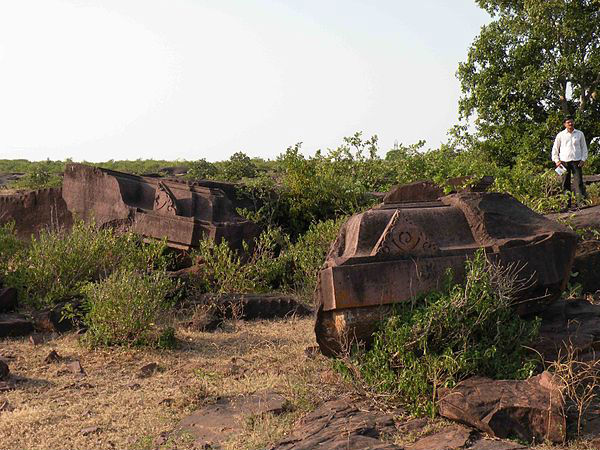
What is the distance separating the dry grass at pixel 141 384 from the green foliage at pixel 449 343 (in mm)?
530

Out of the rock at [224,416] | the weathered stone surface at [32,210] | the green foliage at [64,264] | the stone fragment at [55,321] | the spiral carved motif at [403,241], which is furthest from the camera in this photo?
the weathered stone surface at [32,210]

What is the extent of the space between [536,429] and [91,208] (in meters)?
9.50

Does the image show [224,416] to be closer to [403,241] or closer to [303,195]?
[403,241]

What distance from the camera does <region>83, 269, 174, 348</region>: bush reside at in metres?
7.38

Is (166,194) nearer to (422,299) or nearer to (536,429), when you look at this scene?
(422,299)

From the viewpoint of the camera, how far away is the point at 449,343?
5.30m

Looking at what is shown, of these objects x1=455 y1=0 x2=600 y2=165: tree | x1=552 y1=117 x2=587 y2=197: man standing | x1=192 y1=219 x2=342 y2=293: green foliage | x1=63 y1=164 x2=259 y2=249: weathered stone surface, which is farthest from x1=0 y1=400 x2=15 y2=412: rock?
x1=455 y1=0 x2=600 y2=165: tree

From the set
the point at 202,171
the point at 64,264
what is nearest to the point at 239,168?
the point at 202,171

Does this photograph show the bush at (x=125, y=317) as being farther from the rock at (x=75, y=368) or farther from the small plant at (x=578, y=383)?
the small plant at (x=578, y=383)

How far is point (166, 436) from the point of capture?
5.12 metres

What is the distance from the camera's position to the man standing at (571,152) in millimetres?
12195

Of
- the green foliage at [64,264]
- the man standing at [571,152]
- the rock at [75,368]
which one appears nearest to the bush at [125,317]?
the rock at [75,368]

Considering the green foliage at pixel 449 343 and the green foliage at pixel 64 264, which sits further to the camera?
the green foliage at pixel 64 264

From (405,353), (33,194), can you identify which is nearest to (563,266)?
(405,353)
